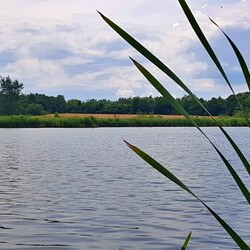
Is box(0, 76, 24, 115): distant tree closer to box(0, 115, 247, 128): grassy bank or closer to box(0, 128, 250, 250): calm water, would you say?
box(0, 115, 247, 128): grassy bank

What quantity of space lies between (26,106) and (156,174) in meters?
99.8

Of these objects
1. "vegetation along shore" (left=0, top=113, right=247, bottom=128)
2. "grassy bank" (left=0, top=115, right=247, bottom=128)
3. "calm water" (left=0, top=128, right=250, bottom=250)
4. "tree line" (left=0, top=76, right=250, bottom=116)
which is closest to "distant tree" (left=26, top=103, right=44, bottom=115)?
"tree line" (left=0, top=76, right=250, bottom=116)

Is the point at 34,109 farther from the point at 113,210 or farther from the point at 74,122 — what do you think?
the point at 113,210

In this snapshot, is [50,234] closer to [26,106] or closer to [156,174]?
[156,174]

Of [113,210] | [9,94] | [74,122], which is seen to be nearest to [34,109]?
[9,94]

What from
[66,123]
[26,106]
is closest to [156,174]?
[66,123]

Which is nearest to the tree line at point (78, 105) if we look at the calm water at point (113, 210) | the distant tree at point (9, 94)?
the distant tree at point (9, 94)

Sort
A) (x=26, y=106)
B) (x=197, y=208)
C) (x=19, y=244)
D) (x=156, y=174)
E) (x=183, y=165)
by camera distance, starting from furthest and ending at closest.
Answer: (x=26, y=106) → (x=183, y=165) → (x=156, y=174) → (x=197, y=208) → (x=19, y=244)

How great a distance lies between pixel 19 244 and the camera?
869cm

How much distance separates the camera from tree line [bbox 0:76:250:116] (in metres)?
108

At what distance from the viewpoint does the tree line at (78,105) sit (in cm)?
10775

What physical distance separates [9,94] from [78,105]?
1657cm

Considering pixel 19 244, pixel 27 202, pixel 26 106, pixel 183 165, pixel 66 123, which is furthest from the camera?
pixel 26 106

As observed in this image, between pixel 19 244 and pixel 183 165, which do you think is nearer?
pixel 19 244
